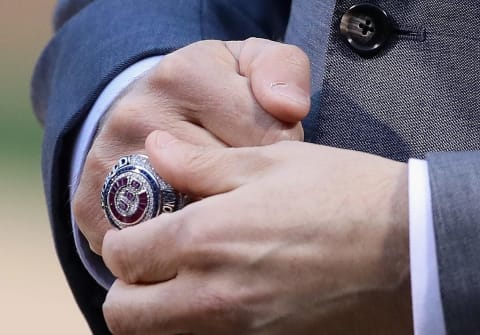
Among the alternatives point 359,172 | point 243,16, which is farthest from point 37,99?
point 359,172

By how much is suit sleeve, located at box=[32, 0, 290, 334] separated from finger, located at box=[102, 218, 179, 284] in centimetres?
19

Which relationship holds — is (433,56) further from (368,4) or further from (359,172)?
(359,172)

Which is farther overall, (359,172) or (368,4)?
(368,4)

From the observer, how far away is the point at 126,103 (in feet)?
2.04

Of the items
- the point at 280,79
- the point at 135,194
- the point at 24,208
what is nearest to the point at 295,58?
the point at 280,79

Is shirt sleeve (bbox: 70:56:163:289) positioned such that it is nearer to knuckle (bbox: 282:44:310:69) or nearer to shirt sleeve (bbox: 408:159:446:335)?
knuckle (bbox: 282:44:310:69)

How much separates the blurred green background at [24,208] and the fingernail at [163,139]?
4.36ft

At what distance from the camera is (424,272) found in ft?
1.45

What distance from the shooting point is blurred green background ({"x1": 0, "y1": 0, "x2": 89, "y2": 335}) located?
186 centimetres

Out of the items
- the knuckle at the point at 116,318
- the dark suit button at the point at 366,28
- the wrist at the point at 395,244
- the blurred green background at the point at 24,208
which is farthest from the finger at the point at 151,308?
the blurred green background at the point at 24,208

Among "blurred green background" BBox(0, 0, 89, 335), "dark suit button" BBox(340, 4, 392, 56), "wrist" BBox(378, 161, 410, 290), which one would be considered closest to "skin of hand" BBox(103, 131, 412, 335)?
"wrist" BBox(378, 161, 410, 290)

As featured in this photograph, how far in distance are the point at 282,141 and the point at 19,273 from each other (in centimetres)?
158

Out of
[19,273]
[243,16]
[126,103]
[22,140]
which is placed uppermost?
[243,16]

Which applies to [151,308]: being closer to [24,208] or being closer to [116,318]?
[116,318]
